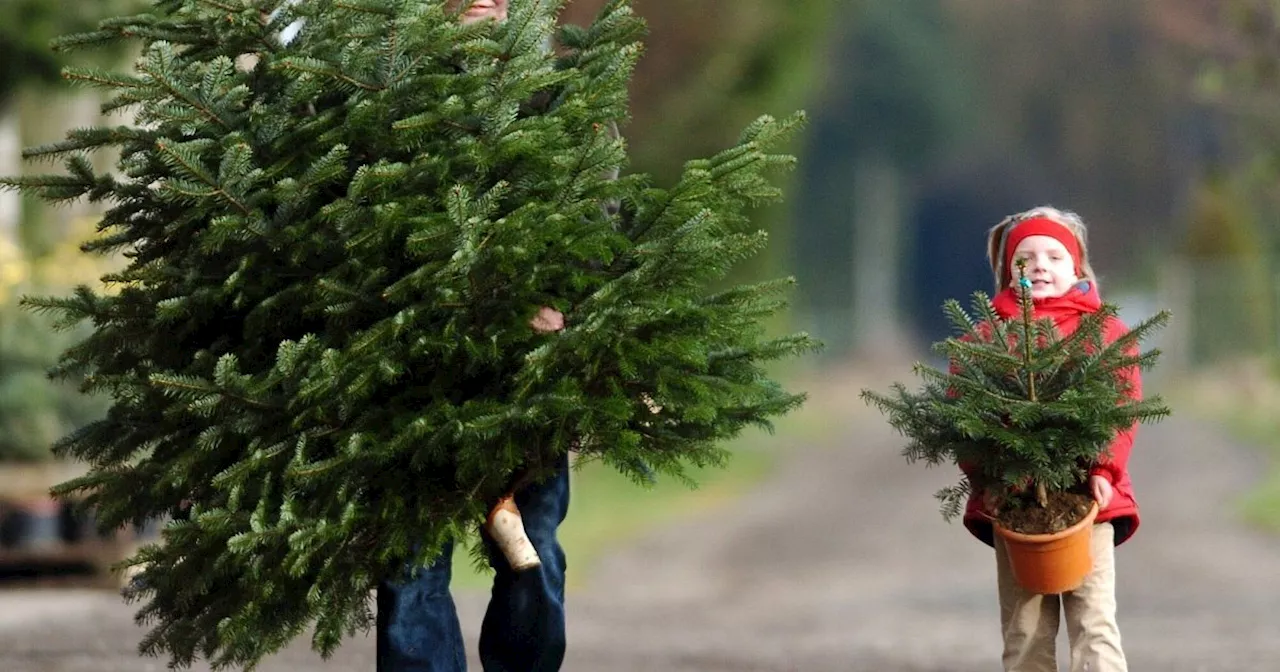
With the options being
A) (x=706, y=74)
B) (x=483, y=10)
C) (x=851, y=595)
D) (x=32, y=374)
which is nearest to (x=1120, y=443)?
(x=483, y=10)

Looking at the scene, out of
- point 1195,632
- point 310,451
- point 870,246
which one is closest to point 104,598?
point 1195,632

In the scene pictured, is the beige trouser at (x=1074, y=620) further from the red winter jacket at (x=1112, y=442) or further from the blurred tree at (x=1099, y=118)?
the blurred tree at (x=1099, y=118)

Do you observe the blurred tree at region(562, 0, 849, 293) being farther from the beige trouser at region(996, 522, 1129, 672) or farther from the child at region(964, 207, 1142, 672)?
the beige trouser at region(996, 522, 1129, 672)

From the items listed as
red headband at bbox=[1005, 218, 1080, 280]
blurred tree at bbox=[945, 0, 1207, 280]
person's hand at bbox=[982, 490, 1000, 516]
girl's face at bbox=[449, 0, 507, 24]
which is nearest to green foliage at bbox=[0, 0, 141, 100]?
girl's face at bbox=[449, 0, 507, 24]

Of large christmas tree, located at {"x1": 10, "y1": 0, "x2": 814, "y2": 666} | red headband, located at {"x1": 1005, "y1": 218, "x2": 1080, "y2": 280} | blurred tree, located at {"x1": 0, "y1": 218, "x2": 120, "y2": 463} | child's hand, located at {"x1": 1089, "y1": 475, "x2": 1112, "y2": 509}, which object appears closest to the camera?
large christmas tree, located at {"x1": 10, "y1": 0, "x2": 814, "y2": 666}

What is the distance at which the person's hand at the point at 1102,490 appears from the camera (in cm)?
514

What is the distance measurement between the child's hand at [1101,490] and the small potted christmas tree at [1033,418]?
0.10ft

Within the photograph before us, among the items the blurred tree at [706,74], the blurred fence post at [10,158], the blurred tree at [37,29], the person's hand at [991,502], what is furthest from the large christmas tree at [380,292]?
the blurred tree at [706,74]

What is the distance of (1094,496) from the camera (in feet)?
17.0

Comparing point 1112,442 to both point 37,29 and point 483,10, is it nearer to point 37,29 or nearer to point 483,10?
point 483,10

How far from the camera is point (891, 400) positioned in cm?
535

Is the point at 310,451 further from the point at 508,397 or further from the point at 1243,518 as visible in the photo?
the point at 1243,518

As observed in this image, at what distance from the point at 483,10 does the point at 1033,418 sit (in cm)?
183

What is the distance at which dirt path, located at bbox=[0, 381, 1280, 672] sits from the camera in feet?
27.4
